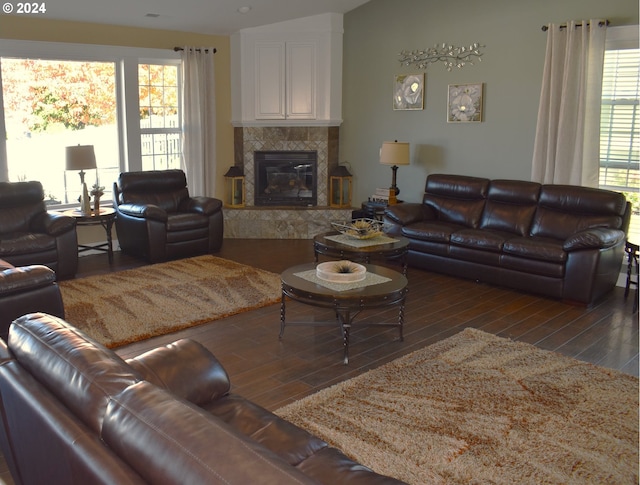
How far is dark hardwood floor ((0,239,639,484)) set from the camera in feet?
12.6

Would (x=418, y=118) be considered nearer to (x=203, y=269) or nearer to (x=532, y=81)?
(x=532, y=81)

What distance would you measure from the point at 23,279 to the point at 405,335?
2.66 meters

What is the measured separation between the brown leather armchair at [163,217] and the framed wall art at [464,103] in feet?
9.84

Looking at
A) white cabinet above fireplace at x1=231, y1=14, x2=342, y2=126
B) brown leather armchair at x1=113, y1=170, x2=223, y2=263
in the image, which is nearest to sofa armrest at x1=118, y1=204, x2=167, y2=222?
brown leather armchair at x1=113, y1=170, x2=223, y2=263

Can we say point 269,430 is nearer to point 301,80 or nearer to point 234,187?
point 234,187

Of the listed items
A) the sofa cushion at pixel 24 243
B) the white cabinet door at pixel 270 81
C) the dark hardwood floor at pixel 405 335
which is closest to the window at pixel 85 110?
the white cabinet door at pixel 270 81

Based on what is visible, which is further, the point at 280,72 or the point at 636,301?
the point at 280,72

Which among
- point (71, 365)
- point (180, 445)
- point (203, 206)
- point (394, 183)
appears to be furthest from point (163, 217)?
point (180, 445)

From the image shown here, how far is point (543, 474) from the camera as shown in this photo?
2752 mm

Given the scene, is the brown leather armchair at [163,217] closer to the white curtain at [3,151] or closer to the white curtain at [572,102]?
the white curtain at [3,151]

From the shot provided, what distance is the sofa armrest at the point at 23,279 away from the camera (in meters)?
3.84

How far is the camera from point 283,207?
8.32 m

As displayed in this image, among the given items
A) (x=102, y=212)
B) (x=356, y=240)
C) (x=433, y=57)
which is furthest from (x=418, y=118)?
(x=102, y=212)

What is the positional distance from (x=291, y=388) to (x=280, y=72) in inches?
219
